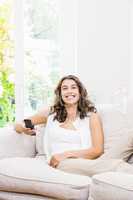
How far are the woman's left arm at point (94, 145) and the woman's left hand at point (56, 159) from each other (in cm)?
2

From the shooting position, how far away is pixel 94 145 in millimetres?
3006

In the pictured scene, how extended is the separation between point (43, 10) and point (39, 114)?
6.01 ft

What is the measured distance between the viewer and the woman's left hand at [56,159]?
2.93 meters

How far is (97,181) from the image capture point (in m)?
2.36

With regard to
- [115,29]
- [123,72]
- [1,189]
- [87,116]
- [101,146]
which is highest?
[115,29]

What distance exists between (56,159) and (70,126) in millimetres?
301

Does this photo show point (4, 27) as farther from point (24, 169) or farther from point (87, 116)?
point (24, 169)

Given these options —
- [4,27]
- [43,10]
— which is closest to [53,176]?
[43,10]

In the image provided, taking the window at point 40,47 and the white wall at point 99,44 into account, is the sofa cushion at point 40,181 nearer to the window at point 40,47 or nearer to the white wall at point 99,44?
the white wall at point 99,44

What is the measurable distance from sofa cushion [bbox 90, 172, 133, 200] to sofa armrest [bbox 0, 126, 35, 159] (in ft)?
2.87

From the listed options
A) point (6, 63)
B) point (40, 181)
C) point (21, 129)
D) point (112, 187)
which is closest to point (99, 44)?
point (6, 63)

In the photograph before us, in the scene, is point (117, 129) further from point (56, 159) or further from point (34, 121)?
point (34, 121)

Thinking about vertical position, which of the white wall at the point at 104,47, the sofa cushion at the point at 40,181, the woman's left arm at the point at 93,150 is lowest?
the sofa cushion at the point at 40,181

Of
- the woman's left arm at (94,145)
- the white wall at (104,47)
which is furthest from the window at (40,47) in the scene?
the woman's left arm at (94,145)
